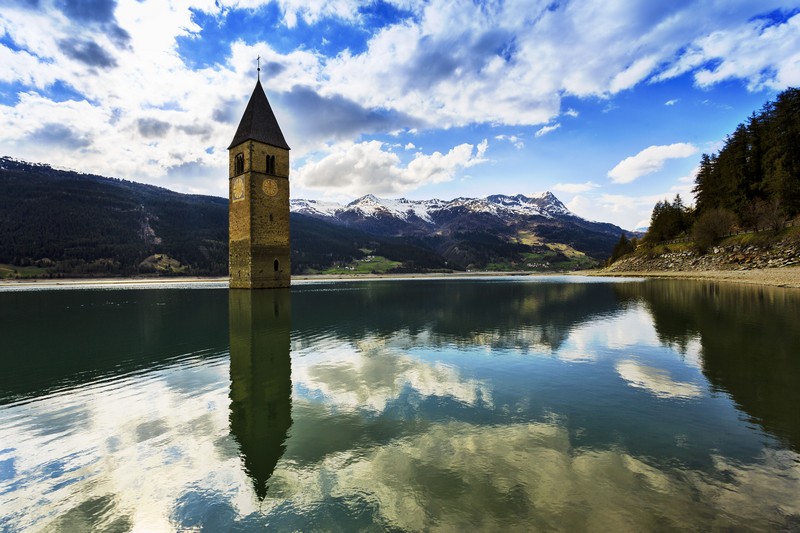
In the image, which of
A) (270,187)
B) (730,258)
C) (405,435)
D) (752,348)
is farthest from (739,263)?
(405,435)

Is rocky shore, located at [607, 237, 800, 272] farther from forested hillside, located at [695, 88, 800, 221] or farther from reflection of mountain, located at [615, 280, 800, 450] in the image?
reflection of mountain, located at [615, 280, 800, 450]

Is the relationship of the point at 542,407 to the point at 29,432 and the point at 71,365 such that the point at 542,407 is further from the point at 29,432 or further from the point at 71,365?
the point at 71,365

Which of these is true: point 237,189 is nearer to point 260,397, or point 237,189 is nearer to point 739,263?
point 260,397

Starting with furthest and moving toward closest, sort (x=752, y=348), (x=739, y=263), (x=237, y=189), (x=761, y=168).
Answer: (x=761, y=168) → (x=739, y=263) → (x=237, y=189) → (x=752, y=348)

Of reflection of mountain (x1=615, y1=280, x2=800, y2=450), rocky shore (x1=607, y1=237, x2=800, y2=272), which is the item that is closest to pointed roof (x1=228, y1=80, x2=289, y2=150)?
reflection of mountain (x1=615, y1=280, x2=800, y2=450)

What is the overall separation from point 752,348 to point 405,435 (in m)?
15.9

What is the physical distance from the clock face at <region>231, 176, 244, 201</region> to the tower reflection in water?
136 feet

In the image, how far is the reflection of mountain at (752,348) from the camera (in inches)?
368

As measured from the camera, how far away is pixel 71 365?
1456 centimetres

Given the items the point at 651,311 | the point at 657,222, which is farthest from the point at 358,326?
the point at 657,222

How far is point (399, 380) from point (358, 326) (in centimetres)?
1229

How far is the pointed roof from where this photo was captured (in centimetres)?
5919

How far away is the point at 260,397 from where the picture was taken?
35.8 ft

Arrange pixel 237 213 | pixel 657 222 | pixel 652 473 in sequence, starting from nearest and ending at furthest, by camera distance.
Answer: pixel 652 473 < pixel 237 213 < pixel 657 222
